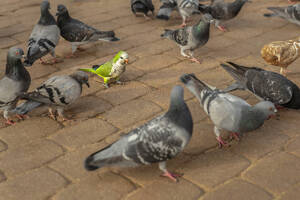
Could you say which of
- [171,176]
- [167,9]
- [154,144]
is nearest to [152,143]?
[154,144]

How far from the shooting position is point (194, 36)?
5.72 meters

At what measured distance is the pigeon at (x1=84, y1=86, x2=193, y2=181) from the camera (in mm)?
3229

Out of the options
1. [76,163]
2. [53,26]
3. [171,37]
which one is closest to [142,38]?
[171,37]

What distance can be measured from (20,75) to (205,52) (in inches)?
118

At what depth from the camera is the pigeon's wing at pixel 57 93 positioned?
4.34 m

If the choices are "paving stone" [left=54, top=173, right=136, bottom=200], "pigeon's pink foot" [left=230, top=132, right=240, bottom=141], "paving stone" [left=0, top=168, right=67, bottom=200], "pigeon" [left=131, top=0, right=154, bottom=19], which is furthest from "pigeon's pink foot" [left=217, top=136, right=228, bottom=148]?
"pigeon" [left=131, top=0, right=154, bottom=19]

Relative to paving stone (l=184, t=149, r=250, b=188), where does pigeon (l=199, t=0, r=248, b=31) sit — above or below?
above

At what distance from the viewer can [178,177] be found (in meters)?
3.44

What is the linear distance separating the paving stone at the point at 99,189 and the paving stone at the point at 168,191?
4.6 inches

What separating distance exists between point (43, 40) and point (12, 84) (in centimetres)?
141

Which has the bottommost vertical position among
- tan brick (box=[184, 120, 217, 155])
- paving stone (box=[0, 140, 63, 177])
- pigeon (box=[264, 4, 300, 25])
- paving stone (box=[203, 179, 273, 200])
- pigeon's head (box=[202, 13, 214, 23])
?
paving stone (box=[0, 140, 63, 177])

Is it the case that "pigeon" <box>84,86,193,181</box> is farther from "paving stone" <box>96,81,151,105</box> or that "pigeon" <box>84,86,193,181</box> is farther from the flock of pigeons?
"paving stone" <box>96,81,151,105</box>

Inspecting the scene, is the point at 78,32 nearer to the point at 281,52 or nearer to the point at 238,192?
the point at 281,52

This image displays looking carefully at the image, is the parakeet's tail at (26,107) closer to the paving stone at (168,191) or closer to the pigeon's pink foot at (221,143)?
the paving stone at (168,191)
